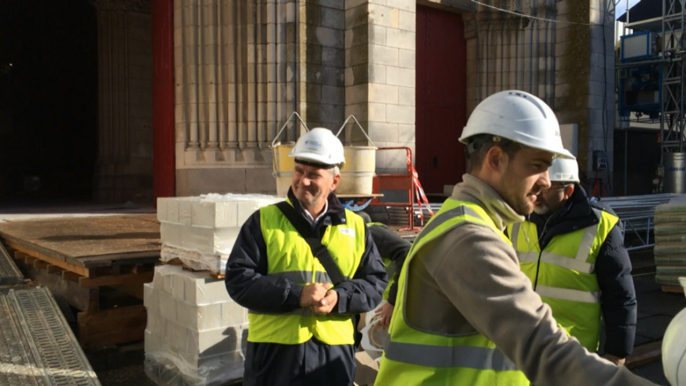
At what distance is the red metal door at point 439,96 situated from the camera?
14055 millimetres

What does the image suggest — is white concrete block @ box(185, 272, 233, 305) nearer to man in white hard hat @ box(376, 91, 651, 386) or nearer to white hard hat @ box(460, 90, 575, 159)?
man in white hard hat @ box(376, 91, 651, 386)

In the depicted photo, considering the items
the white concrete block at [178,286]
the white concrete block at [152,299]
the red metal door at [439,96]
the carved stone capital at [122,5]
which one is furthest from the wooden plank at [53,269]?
the carved stone capital at [122,5]

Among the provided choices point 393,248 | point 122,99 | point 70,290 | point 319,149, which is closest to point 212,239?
point 393,248

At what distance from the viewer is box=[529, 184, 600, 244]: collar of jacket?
3.52m

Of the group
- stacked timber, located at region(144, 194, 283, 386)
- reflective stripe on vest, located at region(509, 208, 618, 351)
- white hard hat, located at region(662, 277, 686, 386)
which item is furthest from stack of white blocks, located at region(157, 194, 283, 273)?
white hard hat, located at region(662, 277, 686, 386)

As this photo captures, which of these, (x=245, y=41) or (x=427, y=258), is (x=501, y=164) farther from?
(x=245, y=41)

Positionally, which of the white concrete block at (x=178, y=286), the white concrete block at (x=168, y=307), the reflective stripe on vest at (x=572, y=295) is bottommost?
the white concrete block at (x=168, y=307)

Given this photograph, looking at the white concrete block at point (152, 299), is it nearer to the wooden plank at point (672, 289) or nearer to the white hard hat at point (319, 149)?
the white hard hat at point (319, 149)

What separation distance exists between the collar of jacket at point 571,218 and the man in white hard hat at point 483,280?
1.86 meters

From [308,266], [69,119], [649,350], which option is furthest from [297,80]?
[69,119]

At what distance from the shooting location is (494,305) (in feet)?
5.01

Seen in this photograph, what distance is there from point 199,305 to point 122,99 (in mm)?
13807

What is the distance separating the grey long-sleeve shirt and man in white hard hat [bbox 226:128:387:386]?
127 cm

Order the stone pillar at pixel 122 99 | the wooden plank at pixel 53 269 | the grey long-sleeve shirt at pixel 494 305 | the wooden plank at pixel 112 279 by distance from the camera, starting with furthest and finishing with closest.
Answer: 1. the stone pillar at pixel 122 99
2. the wooden plank at pixel 53 269
3. the wooden plank at pixel 112 279
4. the grey long-sleeve shirt at pixel 494 305
